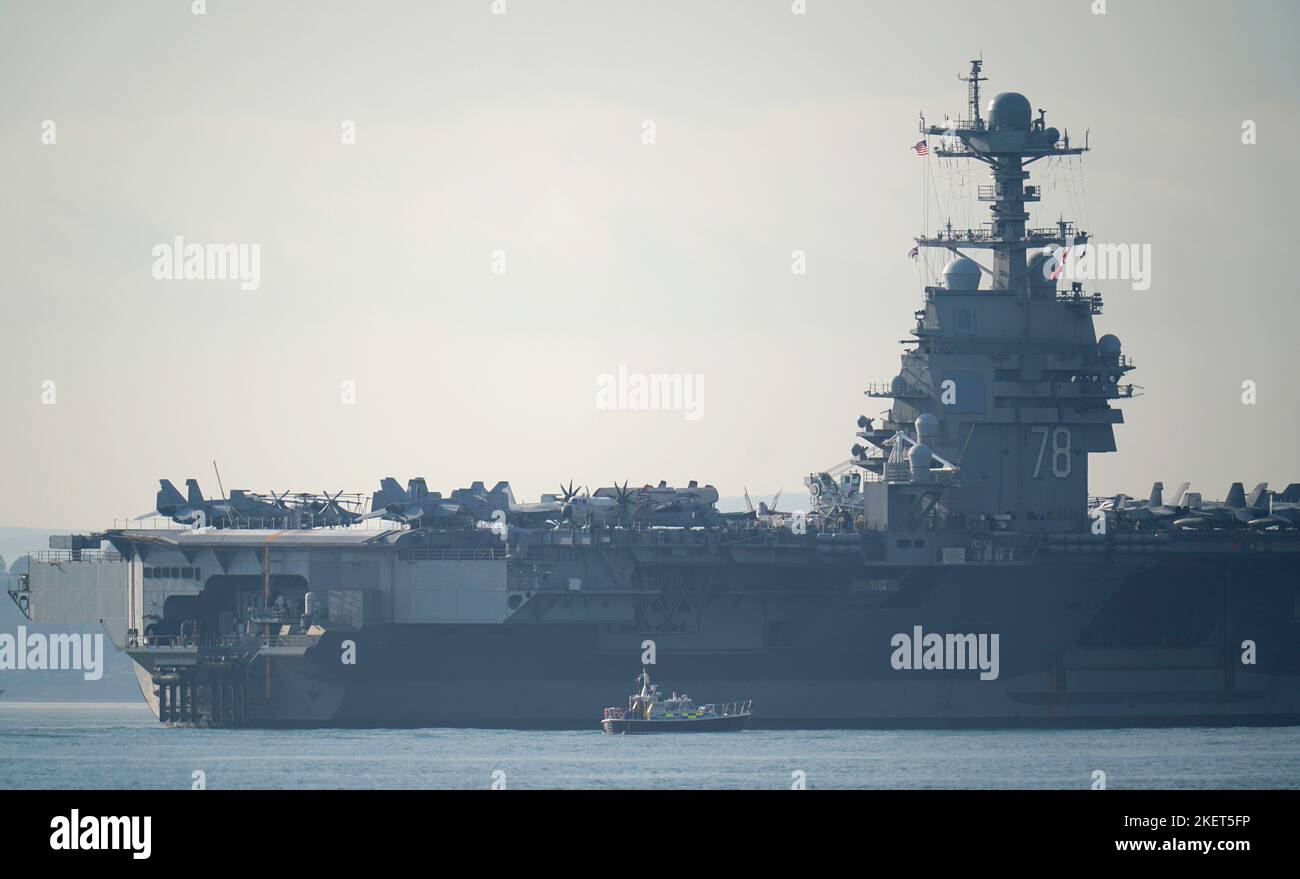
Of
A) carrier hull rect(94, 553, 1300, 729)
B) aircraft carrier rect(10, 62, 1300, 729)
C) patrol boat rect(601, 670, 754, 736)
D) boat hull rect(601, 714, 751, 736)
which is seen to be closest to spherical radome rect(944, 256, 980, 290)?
aircraft carrier rect(10, 62, 1300, 729)

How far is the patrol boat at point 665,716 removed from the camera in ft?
183

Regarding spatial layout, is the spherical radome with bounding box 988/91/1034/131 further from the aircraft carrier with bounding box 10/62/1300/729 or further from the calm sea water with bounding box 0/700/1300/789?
the calm sea water with bounding box 0/700/1300/789

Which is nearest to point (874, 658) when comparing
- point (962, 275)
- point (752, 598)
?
A: point (752, 598)

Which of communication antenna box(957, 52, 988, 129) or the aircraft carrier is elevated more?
communication antenna box(957, 52, 988, 129)

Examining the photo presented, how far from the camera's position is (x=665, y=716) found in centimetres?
5616

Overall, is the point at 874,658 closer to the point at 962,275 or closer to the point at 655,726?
the point at 655,726

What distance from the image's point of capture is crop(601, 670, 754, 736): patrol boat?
183ft

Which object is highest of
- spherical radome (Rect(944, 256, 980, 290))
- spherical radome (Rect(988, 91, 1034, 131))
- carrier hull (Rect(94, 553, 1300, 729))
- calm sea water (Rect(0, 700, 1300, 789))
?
spherical radome (Rect(988, 91, 1034, 131))

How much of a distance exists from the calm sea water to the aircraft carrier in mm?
1595

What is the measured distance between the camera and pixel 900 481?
59.1 metres

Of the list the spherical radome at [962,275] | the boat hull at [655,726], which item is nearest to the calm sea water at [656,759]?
the boat hull at [655,726]

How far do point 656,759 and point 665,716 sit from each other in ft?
20.7
